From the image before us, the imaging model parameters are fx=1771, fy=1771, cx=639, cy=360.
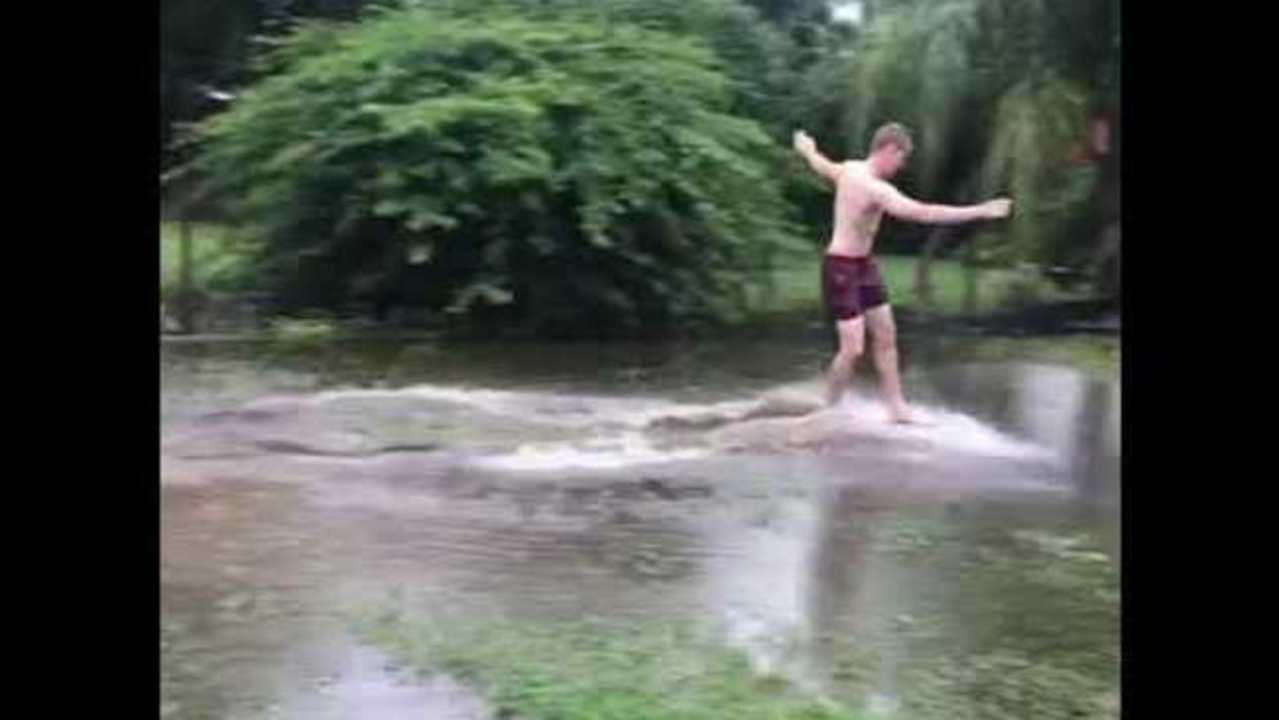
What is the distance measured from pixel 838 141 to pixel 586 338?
0.94m

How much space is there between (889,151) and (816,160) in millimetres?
209

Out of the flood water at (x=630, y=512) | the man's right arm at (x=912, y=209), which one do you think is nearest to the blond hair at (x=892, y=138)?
the man's right arm at (x=912, y=209)

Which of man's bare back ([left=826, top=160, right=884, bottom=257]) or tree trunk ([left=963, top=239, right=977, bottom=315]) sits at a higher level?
man's bare back ([left=826, top=160, right=884, bottom=257])

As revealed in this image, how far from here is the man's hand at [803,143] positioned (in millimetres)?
5117

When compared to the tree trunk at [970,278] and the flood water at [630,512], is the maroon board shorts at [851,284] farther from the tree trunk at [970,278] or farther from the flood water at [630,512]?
the tree trunk at [970,278]

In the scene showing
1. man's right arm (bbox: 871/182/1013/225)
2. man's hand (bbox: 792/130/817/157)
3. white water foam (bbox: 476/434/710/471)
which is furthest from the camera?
man's hand (bbox: 792/130/817/157)

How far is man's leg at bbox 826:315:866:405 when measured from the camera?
503 centimetres

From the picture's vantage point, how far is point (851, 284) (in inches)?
198

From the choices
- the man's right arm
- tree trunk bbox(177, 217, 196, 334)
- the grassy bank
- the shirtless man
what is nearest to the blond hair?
the shirtless man

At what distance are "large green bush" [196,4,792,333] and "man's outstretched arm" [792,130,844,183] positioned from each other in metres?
0.10

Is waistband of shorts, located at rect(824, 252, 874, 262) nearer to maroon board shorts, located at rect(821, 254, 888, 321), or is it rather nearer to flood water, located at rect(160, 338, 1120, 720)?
maroon board shorts, located at rect(821, 254, 888, 321)

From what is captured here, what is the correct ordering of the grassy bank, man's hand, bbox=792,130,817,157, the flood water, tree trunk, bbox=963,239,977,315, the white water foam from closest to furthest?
the grassy bank
the flood water
the white water foam
man's hand, bbox=792,130,817,157
tree trunk, bbox=963,239,977,315
